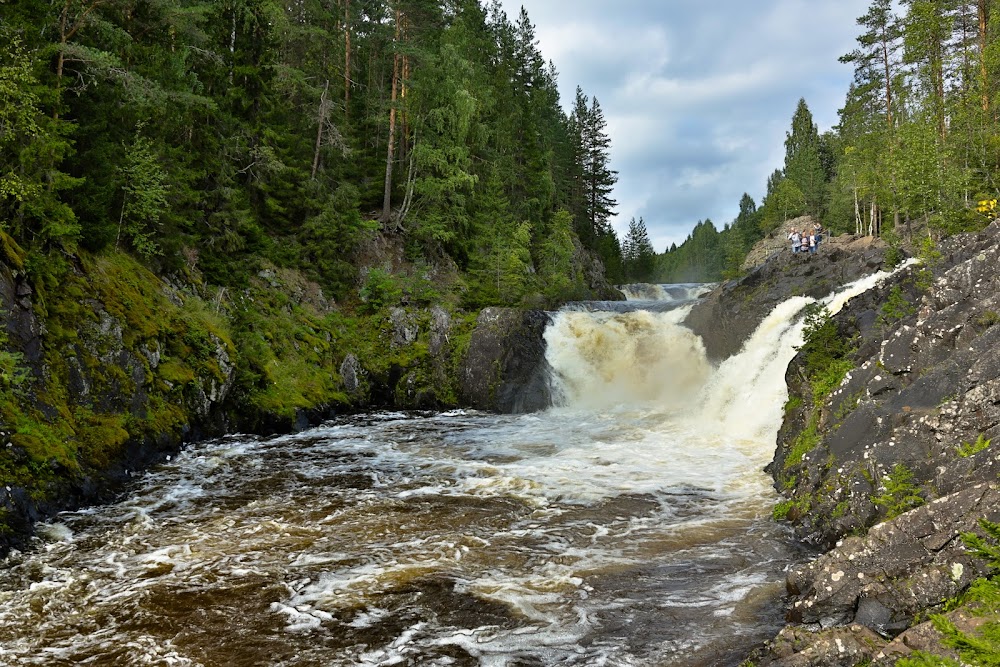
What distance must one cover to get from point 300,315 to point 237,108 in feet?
26.6

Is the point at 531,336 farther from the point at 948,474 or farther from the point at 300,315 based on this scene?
the point at 948,474

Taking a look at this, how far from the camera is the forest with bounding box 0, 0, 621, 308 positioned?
11.1 metres

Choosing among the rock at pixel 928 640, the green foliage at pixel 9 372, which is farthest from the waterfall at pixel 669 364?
the green foliage at pixel 9 372

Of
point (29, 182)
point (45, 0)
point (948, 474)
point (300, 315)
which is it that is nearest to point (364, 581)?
point (948, 474)

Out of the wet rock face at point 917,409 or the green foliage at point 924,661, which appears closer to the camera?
the green foliage at point 924,661

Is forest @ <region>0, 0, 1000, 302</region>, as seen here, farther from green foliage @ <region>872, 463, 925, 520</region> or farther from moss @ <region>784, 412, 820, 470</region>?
green foliage @ <region>872, 463, 925, 520</region>

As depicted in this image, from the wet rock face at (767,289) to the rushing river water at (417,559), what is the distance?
6.85 m

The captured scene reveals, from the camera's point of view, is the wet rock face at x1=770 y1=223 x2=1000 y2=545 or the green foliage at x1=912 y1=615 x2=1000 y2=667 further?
the wet rock face at x1=770 y1=223 x2=1000 y2=545

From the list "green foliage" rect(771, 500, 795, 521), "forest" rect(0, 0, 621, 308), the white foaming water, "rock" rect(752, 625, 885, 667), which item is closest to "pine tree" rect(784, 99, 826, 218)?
the white foaming water

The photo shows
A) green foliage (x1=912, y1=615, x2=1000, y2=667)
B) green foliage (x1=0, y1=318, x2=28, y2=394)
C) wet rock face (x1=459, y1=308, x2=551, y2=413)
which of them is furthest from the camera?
wet rock face (x1=459, y1=308, x2=551, y2=413)

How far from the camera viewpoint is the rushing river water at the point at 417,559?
5844 millimetres

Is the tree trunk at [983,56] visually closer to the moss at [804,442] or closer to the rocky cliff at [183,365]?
the rocky cliff at [183,365]

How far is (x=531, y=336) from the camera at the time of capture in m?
22.6

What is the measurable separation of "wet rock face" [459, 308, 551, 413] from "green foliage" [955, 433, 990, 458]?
48.7ft
